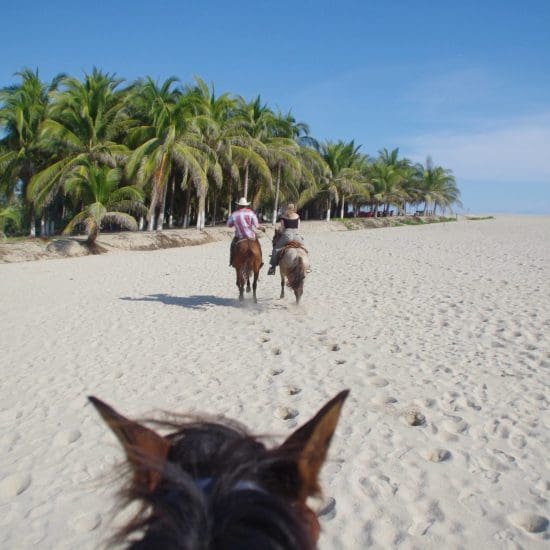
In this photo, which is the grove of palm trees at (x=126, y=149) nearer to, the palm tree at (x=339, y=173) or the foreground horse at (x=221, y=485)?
the palm tree at (x=339, y=173)

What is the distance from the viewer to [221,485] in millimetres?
976

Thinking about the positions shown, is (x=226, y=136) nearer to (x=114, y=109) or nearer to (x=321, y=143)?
(x=114, y=109)

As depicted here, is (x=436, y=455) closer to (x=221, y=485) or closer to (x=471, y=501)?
(x=471, y=501)

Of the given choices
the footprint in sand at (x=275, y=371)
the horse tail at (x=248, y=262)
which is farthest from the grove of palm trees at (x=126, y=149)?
the footprint in sand at (x=275, y=371)

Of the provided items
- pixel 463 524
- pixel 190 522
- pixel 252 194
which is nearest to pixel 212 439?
pixel 190 522

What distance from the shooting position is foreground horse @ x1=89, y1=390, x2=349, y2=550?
0.91 m

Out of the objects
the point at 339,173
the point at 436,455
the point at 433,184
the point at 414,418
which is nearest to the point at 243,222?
the point at 414,418

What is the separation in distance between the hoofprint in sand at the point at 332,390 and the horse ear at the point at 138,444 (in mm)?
101

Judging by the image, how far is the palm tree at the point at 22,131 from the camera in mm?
25812

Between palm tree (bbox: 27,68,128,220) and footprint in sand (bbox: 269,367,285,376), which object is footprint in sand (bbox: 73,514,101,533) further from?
palm tree (bbox: 27,68,128,220)

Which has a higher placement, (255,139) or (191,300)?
(255,139)

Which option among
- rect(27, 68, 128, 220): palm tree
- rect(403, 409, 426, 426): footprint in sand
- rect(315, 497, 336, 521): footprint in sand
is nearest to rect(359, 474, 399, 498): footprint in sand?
rect(315, 497, 336, 521): footprint in sand

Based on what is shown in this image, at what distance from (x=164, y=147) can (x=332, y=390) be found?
20879 mm

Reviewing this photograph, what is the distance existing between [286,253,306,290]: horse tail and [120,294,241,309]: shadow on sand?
57.5 inches
